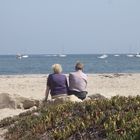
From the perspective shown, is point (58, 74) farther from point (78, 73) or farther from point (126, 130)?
point (126, 130)

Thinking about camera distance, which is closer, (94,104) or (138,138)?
(138,138)

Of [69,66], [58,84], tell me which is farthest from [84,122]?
[69,66]

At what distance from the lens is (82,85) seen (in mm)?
12844

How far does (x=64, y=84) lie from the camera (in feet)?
41.2

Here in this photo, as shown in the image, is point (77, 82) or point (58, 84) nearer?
point (58, 84)

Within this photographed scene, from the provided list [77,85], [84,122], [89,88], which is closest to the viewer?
[84,122]

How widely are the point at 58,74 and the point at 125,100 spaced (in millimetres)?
4358

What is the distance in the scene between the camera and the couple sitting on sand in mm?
12484

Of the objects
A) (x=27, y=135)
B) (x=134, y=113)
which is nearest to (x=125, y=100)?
(x=134, y=113)

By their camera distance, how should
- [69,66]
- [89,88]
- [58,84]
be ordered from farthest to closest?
[69,66] → [89,88] → [58,84]

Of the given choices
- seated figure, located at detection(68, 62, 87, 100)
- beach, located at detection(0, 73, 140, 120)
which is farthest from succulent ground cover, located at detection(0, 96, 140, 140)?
seated figure, located at detection(68, 62, 87, 100)

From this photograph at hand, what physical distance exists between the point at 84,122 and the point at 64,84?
5011 mm

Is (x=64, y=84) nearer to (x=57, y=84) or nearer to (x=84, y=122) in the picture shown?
(x=57, y=84)

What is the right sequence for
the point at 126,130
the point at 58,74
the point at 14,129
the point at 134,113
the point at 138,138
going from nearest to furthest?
the point at 138,138, the point at 126,130, the point at 134,113, the point at 14,129, the point at 58,74
